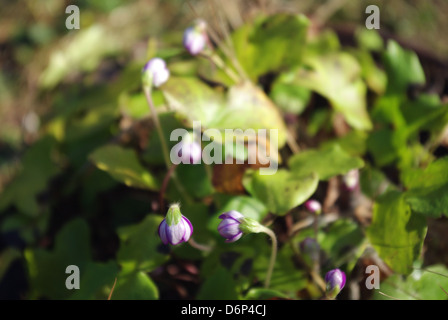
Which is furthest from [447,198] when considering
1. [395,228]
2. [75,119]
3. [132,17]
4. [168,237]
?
[132,17]

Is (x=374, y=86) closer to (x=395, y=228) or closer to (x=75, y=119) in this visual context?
(x=395, y=228)

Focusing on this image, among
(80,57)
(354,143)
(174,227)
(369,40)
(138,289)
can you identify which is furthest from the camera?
(80,57)

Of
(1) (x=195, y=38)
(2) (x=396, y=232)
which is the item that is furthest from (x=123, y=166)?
(2) (x=396, y=232)

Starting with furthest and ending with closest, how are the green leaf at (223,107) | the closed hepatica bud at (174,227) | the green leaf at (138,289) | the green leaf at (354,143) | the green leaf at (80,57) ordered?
1. the green leaf at (80,57)
2. the green leaf at (354,143)
3. the green leaf at (223,107)
4. the green leaf at (138,289)
5. the closed hepatica bud at (174,227)

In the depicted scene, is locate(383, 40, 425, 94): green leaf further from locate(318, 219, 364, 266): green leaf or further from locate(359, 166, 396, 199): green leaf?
locate(318, 219, 364, 266): green leaf

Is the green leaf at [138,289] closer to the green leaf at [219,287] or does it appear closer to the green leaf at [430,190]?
the green leaf at [219,287]

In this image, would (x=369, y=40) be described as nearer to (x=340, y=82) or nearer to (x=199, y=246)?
(x=340, y=82)

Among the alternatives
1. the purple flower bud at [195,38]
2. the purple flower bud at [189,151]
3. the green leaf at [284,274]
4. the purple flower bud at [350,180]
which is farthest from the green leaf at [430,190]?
the purple flower bud at [195,38]
